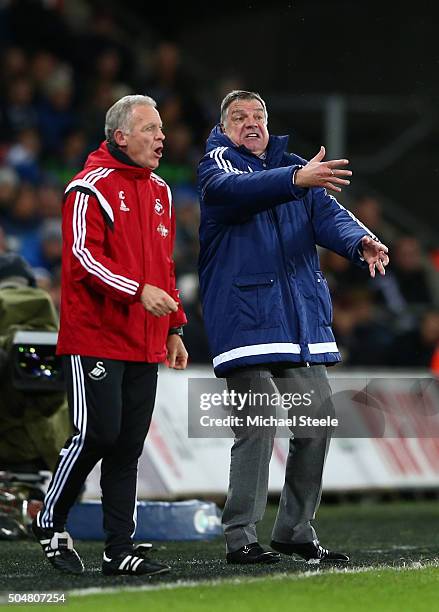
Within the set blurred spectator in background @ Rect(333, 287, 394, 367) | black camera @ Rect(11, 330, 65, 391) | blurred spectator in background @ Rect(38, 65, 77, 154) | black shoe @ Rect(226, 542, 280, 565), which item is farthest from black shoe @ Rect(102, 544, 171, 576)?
blurred spectator in background @ Rect(38, 65, 77, 154)

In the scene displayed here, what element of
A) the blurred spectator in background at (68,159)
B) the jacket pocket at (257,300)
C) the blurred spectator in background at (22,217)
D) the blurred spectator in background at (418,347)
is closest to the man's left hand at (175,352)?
the jacket pocket at (257,300)

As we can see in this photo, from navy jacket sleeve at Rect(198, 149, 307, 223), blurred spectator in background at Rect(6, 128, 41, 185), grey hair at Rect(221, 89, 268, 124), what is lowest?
navy jacket sleeve at Rect(198, 149, 307, 223)

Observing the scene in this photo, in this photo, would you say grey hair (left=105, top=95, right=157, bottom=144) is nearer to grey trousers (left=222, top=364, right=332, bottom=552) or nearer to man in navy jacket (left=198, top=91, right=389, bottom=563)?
man in navy jacket (left=198, top=91, right=389, bottom=563)

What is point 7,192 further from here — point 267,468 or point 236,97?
point 267,468

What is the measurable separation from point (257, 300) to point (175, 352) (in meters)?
0.46

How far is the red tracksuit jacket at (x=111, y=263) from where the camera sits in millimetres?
6375

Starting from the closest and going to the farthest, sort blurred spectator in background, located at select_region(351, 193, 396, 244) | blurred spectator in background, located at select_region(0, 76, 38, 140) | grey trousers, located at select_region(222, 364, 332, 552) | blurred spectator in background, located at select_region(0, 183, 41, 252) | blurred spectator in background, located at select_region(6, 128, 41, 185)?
grey trousers, located at select_region(222, 364, 332, 552), blurred spectator in background, located at select_region(0, 183, 41, 252), blurred spectator in background, located at select_region(6, 128, 41, 185), blurred spectator in background, located at select_region(0, 76, 38, 140), blurred spectator in background, located at select_region(351, 193, 396, 244)

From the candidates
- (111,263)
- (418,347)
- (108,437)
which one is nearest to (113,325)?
(111,263)

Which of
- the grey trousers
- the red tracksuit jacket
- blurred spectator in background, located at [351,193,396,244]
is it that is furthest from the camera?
blurred spectator in background, located at [351,193,396,244]

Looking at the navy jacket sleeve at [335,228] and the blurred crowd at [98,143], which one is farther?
the blurred crowd at [98,143]

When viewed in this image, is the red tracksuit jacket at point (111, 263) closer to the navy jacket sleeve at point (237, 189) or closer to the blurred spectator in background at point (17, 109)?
the navy jacket sleeve at point (237, 189)

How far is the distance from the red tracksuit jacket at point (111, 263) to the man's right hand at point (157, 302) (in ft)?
0.12

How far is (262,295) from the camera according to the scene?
6.98 meters

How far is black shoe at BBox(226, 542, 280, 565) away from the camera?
22.6ft
